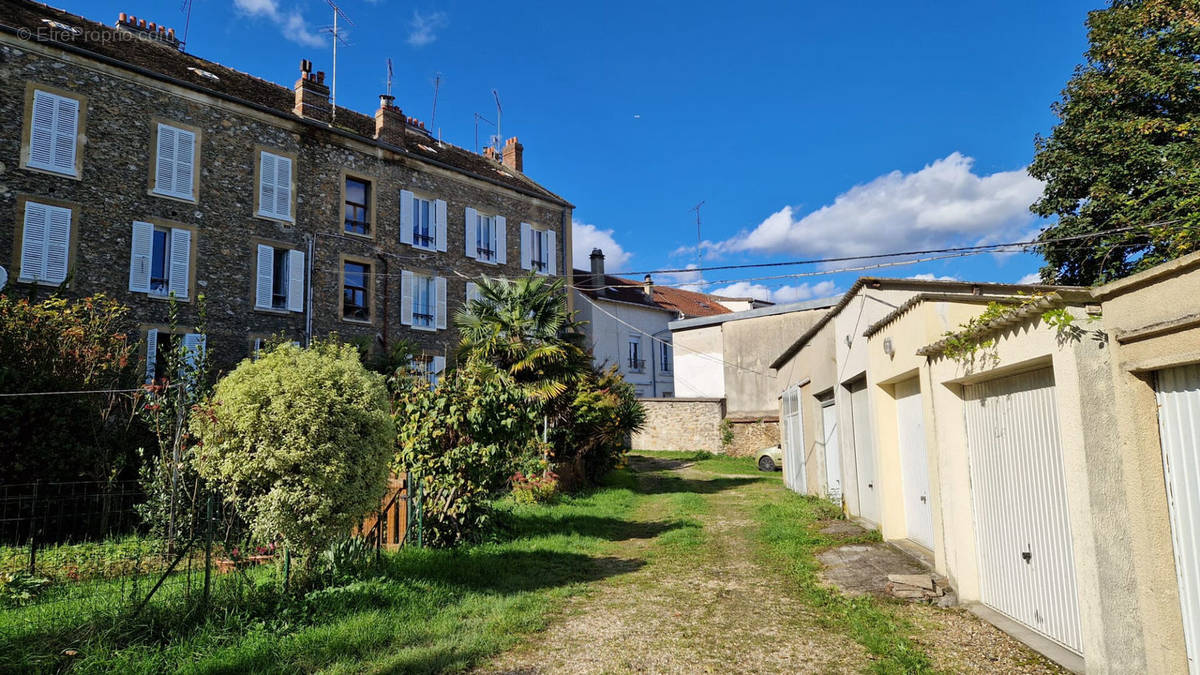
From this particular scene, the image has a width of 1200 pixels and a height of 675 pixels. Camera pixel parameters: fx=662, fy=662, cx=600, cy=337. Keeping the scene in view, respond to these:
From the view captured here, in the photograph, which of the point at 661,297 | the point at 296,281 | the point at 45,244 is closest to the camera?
the point at 45,244

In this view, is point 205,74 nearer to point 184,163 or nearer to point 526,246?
point 184,163

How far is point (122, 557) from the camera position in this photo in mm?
8203

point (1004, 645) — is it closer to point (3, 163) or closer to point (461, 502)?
point (461, 502)

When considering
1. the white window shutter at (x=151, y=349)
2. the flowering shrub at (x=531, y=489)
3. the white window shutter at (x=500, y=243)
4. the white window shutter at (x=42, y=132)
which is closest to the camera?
the flowering shrub at (x=531, y=489)

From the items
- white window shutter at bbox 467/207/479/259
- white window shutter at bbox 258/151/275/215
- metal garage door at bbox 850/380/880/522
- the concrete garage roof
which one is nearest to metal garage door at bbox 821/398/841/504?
metal garage door at bbox 850/380/880/522

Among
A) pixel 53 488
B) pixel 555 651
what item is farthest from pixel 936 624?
pixel 53 488

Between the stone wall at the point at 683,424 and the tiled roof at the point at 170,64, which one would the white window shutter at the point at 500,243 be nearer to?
the tiled roof at the point at 170,64

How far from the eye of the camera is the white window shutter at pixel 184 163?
17.1 meters

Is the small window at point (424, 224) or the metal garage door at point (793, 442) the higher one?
the small window at point (424, 224)

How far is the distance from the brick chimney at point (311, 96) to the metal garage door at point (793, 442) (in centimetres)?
1646

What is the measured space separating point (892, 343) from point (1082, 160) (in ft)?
33.6

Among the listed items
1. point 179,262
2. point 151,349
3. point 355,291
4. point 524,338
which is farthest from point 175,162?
point 524,338

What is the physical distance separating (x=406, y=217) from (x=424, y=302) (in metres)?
2.86

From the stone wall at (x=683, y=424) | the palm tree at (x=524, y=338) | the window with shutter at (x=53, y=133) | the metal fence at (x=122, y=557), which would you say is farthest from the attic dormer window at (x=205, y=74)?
the stone wall at (x=683, y=424)
